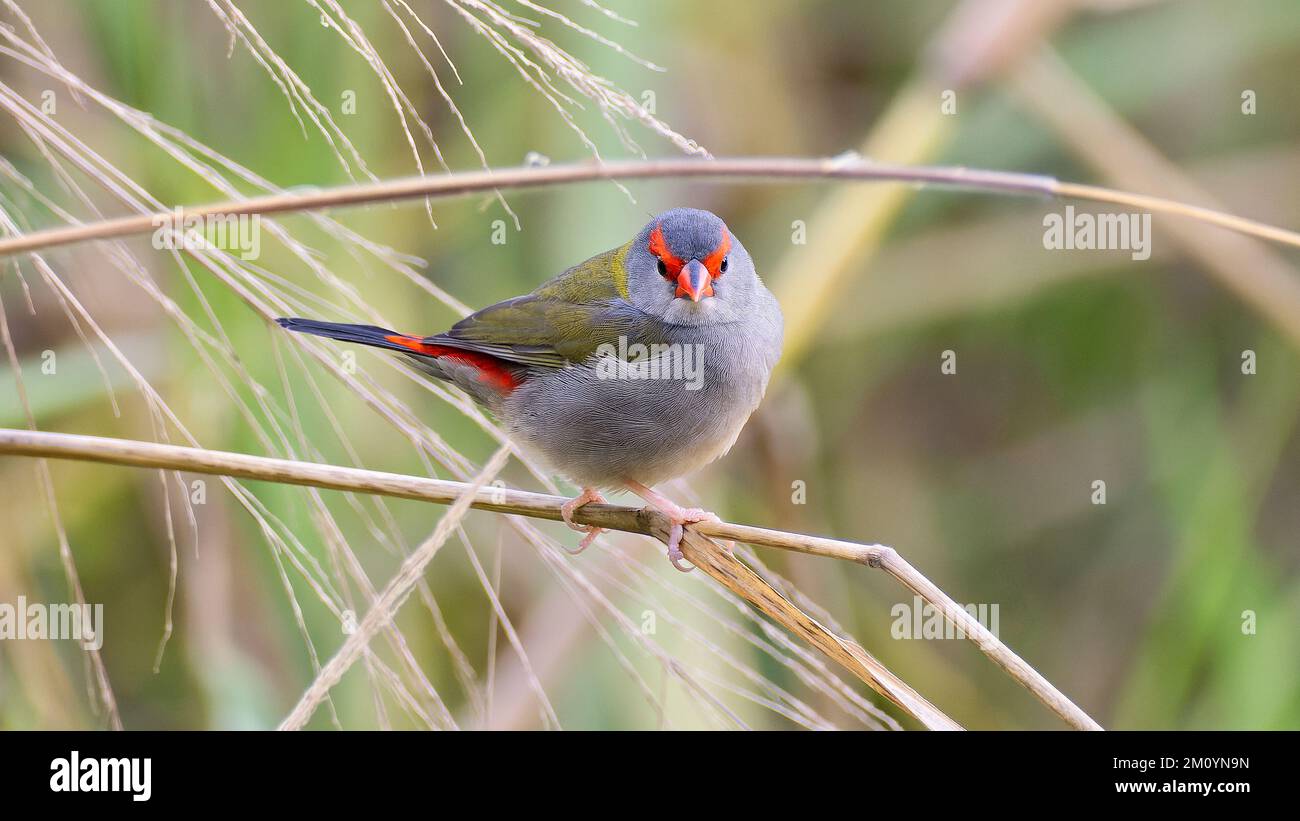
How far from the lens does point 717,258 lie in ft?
9.29

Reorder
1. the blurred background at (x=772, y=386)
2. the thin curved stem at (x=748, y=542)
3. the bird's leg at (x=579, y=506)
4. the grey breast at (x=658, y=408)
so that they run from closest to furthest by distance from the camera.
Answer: the thin curved stem at (x=748, y=542), the blurred background at (x=772, y=386), the bird's leg at (x=579, y=506), the grey breast at (x=658, y=408)

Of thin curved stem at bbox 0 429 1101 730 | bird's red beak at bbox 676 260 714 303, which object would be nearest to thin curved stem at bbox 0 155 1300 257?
thin curved stem at bbox 0 429 1101 730

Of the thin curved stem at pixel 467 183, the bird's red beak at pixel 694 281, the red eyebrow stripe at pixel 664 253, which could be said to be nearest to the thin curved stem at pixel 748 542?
the thin curved stem at pixel 467 183

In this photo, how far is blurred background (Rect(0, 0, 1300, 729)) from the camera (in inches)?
81.4

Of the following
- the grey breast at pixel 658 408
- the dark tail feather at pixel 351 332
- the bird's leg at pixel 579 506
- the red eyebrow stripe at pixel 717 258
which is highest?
the red eyebrow stripe at pixel 717 258

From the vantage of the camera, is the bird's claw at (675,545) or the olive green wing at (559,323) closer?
the bird's claw at (675,545)

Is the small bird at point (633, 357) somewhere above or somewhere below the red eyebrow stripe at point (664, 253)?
below

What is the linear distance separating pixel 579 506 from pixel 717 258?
74cm

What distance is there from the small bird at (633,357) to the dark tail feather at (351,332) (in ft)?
0.05

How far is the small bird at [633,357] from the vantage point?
2.72 meters

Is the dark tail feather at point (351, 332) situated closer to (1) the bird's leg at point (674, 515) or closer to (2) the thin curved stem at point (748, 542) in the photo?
(2) the thin curved stem at point (748, 542)

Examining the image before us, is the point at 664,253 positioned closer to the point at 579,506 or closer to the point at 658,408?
the point at 658,408

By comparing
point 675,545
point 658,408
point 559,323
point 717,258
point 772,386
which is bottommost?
point 675,545

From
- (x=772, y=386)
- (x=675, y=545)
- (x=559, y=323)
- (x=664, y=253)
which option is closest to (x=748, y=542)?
(x=675, y=545)
